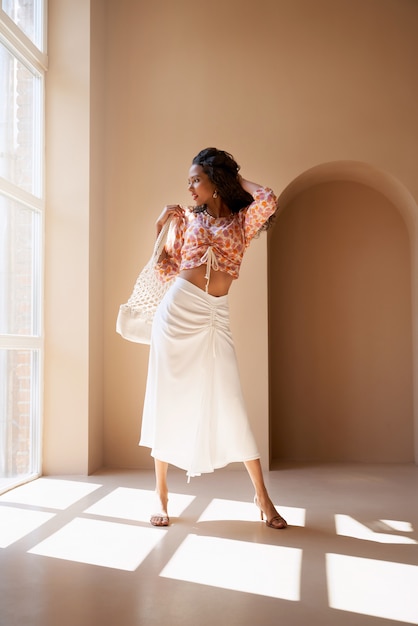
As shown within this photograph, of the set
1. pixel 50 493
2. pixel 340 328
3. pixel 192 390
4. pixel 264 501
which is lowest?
pixel 50 493

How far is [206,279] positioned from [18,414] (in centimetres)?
152

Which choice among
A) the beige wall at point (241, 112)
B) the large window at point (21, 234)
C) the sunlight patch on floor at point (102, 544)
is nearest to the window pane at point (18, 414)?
the large window at point (21, 234)

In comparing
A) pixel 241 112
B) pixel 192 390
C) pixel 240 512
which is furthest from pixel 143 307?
pixel 241 112

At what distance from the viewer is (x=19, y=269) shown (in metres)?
3.92

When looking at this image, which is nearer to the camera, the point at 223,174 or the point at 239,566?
the point at 239,566

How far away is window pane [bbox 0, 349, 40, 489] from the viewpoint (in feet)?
11.9

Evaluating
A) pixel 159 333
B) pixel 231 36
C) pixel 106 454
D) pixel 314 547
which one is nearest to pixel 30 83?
pixel 231 36

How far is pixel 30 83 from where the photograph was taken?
164 inches

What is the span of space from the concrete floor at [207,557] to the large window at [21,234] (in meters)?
0.35

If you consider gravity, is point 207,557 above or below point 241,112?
below

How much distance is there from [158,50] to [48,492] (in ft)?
9.89

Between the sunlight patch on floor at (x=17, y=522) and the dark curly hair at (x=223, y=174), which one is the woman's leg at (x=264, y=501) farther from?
the dark curly hair at (x=223, y=174)

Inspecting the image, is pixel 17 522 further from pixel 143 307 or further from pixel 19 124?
pixel 19 124

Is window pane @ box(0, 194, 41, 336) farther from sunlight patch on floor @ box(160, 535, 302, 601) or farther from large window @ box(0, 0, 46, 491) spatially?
sunlight patch on floor @ box(160, 535, 302, 601)
